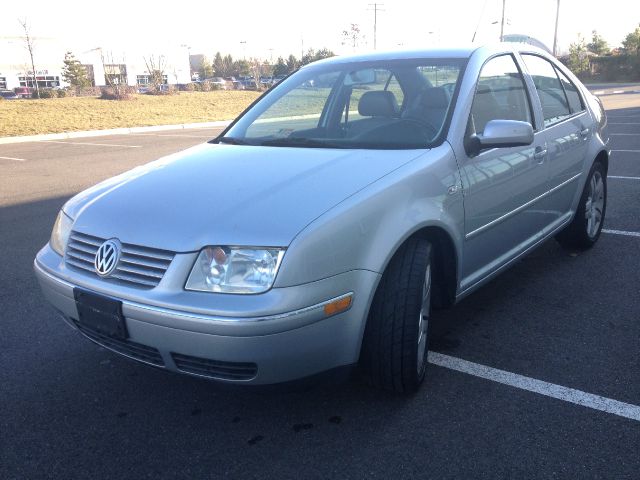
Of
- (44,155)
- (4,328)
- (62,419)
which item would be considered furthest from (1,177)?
(62,419)

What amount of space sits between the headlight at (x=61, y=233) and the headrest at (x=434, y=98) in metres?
1.97

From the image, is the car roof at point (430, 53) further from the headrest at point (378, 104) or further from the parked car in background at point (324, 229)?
the headrest at point (378, 104)

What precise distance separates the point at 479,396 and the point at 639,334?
126 cm

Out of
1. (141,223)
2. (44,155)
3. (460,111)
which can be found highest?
(460,111)

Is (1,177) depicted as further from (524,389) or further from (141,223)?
(524,389)

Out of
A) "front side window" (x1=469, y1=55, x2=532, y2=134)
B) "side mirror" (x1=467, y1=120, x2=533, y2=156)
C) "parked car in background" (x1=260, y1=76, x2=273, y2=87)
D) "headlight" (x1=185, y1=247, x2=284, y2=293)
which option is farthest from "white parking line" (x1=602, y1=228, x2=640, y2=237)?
"parked car in background" (x1=260, y1=76, x2=273, y2=87)

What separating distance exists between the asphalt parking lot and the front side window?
1206mm

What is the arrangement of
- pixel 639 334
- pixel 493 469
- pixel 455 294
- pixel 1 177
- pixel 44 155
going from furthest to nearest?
pixel 44 155, pixel 1 177, pixel 639 334, pixel 455 294, pixel 493 469

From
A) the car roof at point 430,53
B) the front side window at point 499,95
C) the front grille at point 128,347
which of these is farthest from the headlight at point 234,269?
the car roof at point 430,53

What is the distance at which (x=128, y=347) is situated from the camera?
2.54 metres

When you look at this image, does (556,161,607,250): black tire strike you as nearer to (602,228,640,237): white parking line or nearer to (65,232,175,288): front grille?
(602,228,640,237): white parking line

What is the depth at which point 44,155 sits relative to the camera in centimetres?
1277

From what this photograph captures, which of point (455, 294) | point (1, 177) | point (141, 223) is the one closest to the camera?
point (141, 223)

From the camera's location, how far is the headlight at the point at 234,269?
228 centimetres
